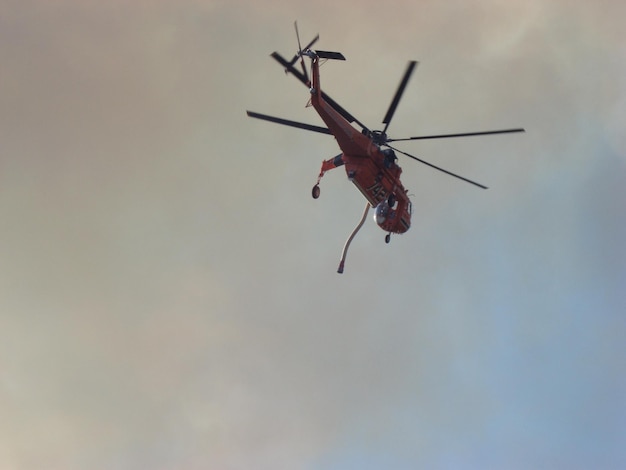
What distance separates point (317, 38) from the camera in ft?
172

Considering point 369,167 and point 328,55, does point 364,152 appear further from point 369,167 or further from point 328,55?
point 328,55

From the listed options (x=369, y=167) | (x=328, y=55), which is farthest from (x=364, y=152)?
(x=328, y=55)

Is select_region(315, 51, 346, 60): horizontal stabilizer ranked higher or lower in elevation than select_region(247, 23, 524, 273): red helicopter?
higher

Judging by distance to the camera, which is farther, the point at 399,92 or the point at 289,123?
the point at 289,123

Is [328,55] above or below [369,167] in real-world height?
above

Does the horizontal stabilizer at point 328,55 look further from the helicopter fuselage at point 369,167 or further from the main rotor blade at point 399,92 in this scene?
the main rotor blade at point 399,92

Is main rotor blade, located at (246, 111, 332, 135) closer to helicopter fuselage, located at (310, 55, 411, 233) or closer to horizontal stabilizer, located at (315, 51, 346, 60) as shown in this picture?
helicopter fuselage, located at (310, 55, 411, 233)

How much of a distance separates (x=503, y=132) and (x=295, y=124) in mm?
15289

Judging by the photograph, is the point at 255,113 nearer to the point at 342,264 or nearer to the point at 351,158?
the point at 351,158

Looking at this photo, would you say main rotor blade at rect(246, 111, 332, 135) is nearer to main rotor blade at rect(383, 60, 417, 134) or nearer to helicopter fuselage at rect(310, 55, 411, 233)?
helicopter fuselage at rect(310, 55, 411, 233)

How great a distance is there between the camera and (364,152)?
5653 cm

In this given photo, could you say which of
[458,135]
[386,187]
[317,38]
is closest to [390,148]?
[386,187]

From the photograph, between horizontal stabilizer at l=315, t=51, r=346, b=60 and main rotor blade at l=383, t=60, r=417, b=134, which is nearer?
main rotor blade at l=383, t=60, r=417, b=134

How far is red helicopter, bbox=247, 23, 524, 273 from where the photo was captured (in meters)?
54.3
